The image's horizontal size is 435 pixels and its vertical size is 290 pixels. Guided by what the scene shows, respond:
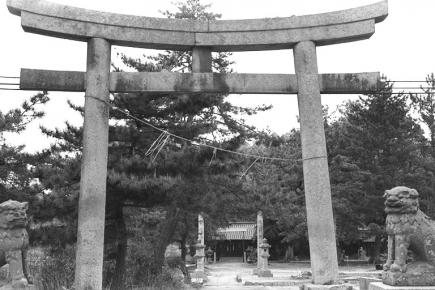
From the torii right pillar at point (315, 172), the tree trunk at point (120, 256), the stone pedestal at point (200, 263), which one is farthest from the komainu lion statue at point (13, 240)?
the stone pedestal at point (200, 263)

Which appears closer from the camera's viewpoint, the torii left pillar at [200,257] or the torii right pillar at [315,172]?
the torii right pillar at [315,172]

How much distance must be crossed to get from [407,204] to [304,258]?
1417 inches

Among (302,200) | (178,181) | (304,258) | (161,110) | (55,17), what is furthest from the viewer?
(304,258)

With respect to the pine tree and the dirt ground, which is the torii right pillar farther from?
the dirt ground

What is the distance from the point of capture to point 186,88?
340 inches

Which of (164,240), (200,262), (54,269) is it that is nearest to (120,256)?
(54,269)

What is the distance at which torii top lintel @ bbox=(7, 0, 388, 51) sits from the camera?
28.2 ft

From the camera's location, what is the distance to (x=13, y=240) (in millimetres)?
6910

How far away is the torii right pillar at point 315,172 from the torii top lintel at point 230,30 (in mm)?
374

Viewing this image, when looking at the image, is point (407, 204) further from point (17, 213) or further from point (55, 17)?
point (55, 17)

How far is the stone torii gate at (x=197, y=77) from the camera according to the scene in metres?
8.13

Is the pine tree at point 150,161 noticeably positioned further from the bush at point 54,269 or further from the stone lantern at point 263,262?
the stone lantern at point 263,262

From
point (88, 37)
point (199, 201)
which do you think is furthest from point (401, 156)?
point (88, 37)

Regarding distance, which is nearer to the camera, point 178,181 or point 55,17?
point 55,17
